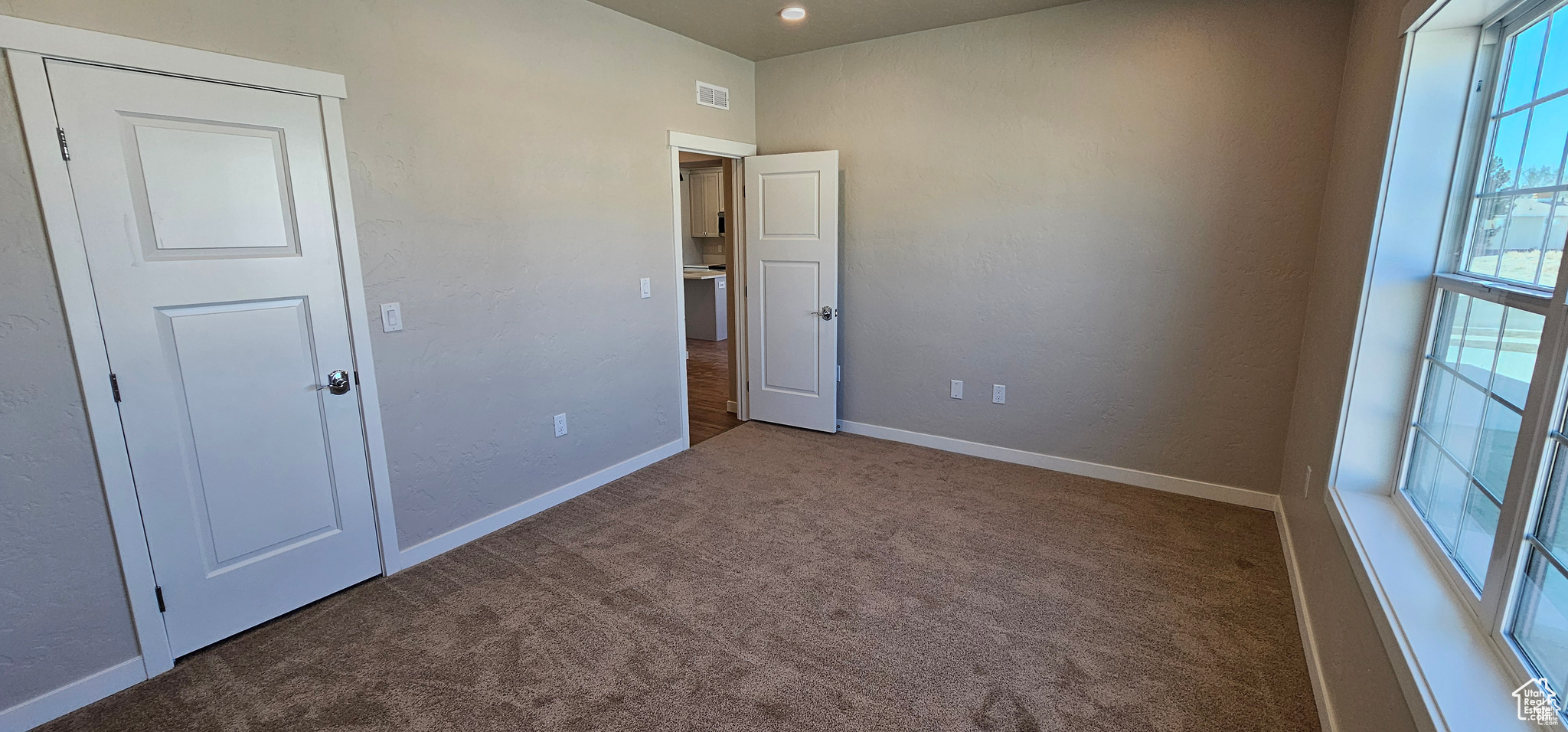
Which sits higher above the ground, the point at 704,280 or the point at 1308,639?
the point at 704,280

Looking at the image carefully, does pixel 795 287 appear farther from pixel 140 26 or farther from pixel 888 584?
pixel 140 26

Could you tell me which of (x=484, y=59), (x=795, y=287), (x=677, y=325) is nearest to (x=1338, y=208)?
(x=795, y=287)

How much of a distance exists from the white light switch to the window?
11.2 feet

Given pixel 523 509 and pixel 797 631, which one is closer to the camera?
pixel 797 631

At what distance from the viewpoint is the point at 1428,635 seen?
141 centimetres

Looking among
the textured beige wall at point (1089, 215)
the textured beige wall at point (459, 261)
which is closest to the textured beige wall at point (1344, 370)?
the textured beige wall at point (1089, 215)

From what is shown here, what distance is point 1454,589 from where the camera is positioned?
160cm

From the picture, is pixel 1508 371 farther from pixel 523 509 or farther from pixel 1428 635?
pixel 523 509

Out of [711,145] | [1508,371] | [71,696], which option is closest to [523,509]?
[71,696]

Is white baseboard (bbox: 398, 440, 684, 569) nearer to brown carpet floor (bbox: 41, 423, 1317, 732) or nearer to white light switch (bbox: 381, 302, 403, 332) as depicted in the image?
brown carpet floor (bbox: 41, 423, 1317, 732)

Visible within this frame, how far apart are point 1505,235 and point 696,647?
8.53ft

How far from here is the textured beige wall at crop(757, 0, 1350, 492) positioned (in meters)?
3.19

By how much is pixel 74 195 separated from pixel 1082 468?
4475mm

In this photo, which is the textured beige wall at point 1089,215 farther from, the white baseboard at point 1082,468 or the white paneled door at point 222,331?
the white paneled door at point 222,331
